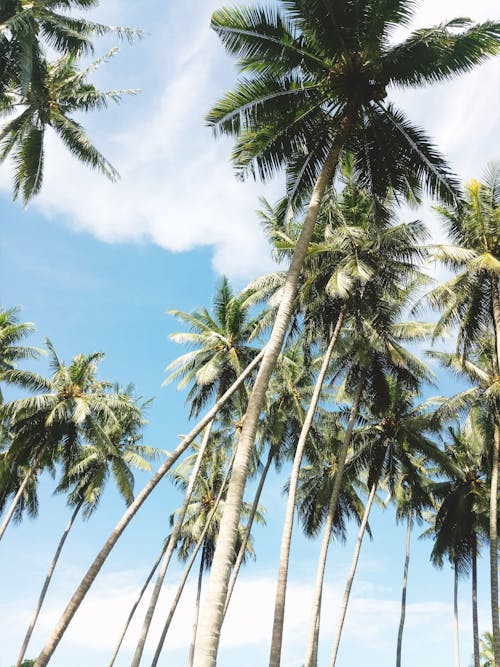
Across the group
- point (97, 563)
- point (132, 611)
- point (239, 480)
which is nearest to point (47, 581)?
point (132, 611)

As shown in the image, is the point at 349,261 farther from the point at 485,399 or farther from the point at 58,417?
the point at 58,417

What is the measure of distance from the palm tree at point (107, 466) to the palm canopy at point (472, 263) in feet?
50.6

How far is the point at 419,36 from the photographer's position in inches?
432

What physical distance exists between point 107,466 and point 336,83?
2352cm

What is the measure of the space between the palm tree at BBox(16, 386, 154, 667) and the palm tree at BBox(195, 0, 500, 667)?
56.7 feet

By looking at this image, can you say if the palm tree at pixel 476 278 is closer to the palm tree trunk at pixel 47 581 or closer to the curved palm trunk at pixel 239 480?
the curved palm trunk at pixel 239 480

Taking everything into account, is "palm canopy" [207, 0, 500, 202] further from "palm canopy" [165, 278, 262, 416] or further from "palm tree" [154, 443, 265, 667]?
"palm tree" [154, 443, 265, 667]

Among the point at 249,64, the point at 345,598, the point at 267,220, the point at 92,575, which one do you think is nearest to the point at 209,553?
the point at 345,598

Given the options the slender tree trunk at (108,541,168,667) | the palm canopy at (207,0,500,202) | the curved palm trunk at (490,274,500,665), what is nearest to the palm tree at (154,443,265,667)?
the slender tree trunk at (108,541,168,667)

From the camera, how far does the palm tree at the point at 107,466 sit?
26.8 meters

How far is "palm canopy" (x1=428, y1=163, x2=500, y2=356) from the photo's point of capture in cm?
1844

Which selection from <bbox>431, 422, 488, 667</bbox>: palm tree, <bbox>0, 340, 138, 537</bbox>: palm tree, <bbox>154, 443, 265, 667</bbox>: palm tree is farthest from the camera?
<bbox>154, 443, 265, 667</bbox>: palm tree

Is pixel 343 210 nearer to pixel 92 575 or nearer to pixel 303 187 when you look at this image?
pixel 303 187

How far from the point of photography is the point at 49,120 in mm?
16812
